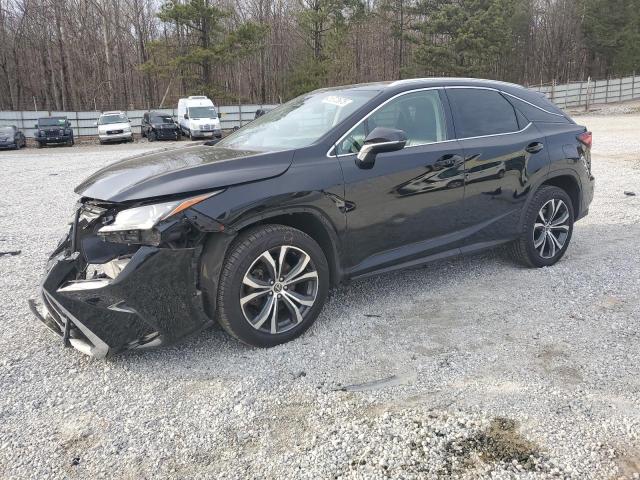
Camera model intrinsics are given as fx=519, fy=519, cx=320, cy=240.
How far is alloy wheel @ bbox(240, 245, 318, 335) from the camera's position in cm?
329

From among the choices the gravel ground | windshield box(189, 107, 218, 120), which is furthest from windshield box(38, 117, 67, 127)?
the gravel ground

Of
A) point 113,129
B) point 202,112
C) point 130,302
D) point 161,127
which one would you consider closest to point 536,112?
point 130,302

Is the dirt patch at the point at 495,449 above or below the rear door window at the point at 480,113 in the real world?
below

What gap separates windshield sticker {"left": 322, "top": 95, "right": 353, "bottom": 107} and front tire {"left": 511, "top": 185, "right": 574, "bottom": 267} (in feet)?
6.37

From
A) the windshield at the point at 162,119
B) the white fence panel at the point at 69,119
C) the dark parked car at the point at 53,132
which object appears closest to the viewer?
the dark parked car at the point at 53,132

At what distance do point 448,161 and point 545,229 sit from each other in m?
1.43

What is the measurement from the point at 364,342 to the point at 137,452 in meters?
1.60

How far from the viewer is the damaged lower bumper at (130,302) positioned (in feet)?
9.59

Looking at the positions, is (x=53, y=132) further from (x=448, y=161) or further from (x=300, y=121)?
(x=448, y=161)

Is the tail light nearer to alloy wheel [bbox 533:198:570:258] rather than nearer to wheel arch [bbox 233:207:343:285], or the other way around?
alloy wheel [bbox 533:198:570:258]

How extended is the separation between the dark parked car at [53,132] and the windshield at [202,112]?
600 centimetres

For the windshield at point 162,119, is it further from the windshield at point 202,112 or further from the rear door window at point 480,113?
the rear door window at point 480,113

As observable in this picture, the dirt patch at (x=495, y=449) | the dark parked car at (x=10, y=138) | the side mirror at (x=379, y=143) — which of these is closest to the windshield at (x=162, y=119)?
the dark parked car at (x=10, y=138)

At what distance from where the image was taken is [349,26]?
135ft
